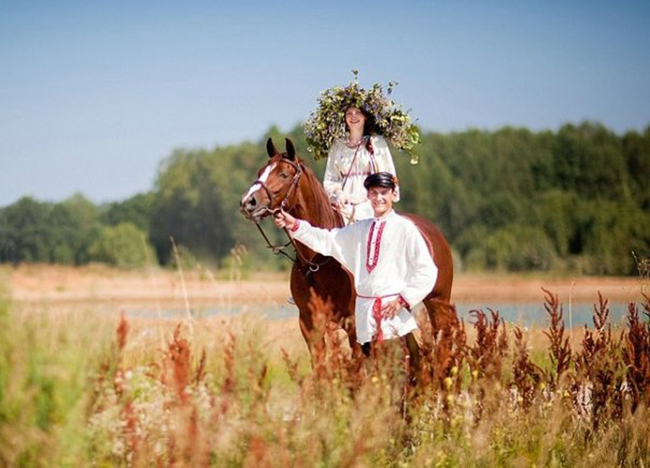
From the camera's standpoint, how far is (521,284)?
148 feet

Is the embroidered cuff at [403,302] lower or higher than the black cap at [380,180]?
lower

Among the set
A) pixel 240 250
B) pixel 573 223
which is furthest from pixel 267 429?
pixel 573 223

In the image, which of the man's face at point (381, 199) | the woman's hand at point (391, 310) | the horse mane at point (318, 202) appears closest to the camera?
the woman's hand at point (391, 310)

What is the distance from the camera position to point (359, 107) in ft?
28.5

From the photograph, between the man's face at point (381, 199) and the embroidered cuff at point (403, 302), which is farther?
the man's face at point (381, 199)

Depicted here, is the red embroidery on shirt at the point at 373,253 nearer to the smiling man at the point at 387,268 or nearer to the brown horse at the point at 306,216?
the smiling man at the point at 387,268

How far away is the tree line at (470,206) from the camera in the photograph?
50656 mm

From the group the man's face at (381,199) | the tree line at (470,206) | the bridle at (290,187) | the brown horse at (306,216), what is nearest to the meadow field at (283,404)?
the man's face at (381,199)

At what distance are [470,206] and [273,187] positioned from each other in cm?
5285

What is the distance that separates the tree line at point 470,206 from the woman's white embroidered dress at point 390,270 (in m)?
38.5

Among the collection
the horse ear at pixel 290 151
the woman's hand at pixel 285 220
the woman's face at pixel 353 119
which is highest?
the woman's face at pixel 353 119

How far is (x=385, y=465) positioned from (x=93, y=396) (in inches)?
66.8

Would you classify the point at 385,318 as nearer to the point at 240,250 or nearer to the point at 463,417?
the point at 463,417

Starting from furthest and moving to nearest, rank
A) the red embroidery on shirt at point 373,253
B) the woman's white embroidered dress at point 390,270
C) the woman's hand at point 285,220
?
the woman's hand at point 285,220 < the red embroidery on shirt at point 373,253 < the woman's white embroidered dress at point 390,270
